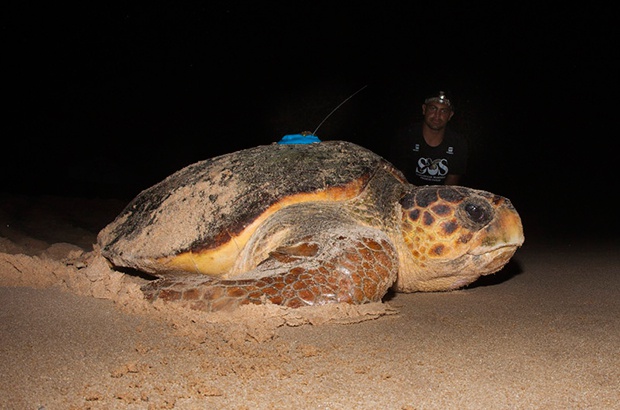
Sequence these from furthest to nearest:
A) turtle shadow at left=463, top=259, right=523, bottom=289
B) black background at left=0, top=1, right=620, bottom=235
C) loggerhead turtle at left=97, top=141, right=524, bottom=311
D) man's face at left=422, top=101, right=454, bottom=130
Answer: black background at left=0, top=1, right=620, bottom=235 → man's face at left=422, top=101, right=454, bottom=130 → turtle shadow at left=463, top=259, right=523, bottom=289 → loggerhead turtle at left=97, top=141, right=524, bottom=311

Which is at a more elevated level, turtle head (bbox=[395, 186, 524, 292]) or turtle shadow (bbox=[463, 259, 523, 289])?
turtle head (bbox=[395, 186, 524, 292])

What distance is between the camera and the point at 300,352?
3.74 ft

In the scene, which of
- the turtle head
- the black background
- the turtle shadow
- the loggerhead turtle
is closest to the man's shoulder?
the turtle shadow

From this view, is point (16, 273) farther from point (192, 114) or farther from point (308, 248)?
point (192, 114)

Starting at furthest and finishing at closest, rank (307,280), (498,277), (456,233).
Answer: (498,277) → (456,233) → (307,280)

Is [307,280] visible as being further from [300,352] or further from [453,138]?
[453,138]

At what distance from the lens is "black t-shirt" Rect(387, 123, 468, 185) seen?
3.74m

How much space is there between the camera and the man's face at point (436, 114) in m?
3.66

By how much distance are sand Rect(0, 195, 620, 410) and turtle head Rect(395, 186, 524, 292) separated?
6.1 inches

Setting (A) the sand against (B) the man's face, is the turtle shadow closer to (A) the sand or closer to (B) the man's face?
(A) the sand

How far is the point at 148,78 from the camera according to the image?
1526 cm

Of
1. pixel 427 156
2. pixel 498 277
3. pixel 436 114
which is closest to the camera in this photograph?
pixel 498 277

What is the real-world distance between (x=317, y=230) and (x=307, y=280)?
0.34m

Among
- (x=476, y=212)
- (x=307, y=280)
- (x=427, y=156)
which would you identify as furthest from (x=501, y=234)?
(x=427, y=156)
